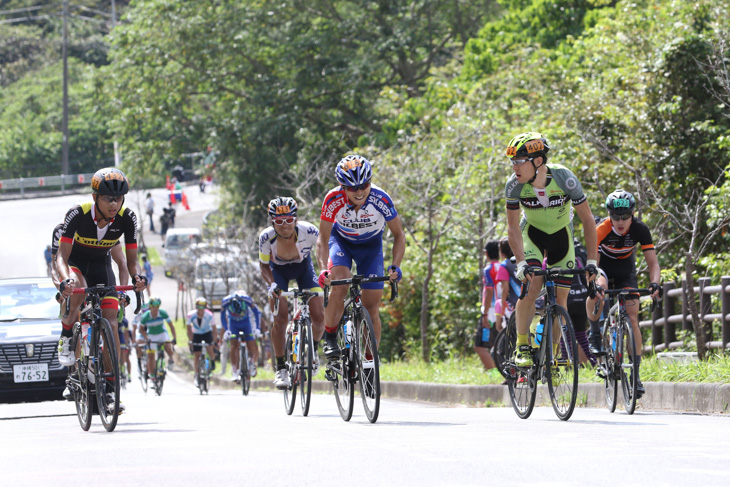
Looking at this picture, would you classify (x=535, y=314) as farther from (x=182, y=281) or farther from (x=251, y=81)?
(x=182, y=281)

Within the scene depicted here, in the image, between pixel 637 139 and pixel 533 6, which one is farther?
pixel 533 6

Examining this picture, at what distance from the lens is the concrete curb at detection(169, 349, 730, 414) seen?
1155 cm

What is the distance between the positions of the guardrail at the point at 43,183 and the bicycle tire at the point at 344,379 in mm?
70219

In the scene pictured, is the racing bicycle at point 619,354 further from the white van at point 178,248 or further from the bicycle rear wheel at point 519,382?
the white van at point 178,248

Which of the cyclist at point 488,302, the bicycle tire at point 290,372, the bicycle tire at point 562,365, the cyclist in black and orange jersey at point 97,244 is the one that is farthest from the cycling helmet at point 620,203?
the cyclist at point 488,302

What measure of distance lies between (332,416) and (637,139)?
10.8 m

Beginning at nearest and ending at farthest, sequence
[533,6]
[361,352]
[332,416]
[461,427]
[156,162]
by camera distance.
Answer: [461,427] → [361,352] → [332,416] → [533,6] → [156,162]

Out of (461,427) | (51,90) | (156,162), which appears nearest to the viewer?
(461,427)

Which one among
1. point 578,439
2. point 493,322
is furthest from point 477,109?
point 578,439

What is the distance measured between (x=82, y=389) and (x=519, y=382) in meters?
3.69

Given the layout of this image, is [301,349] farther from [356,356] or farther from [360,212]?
[360,212]

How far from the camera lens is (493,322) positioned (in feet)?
58.0

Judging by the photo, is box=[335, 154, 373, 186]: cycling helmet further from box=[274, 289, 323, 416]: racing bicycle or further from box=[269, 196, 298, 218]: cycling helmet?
box=[269, 196, 298, 218]: cycling helmet

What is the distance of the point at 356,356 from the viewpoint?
1043 centimetres
